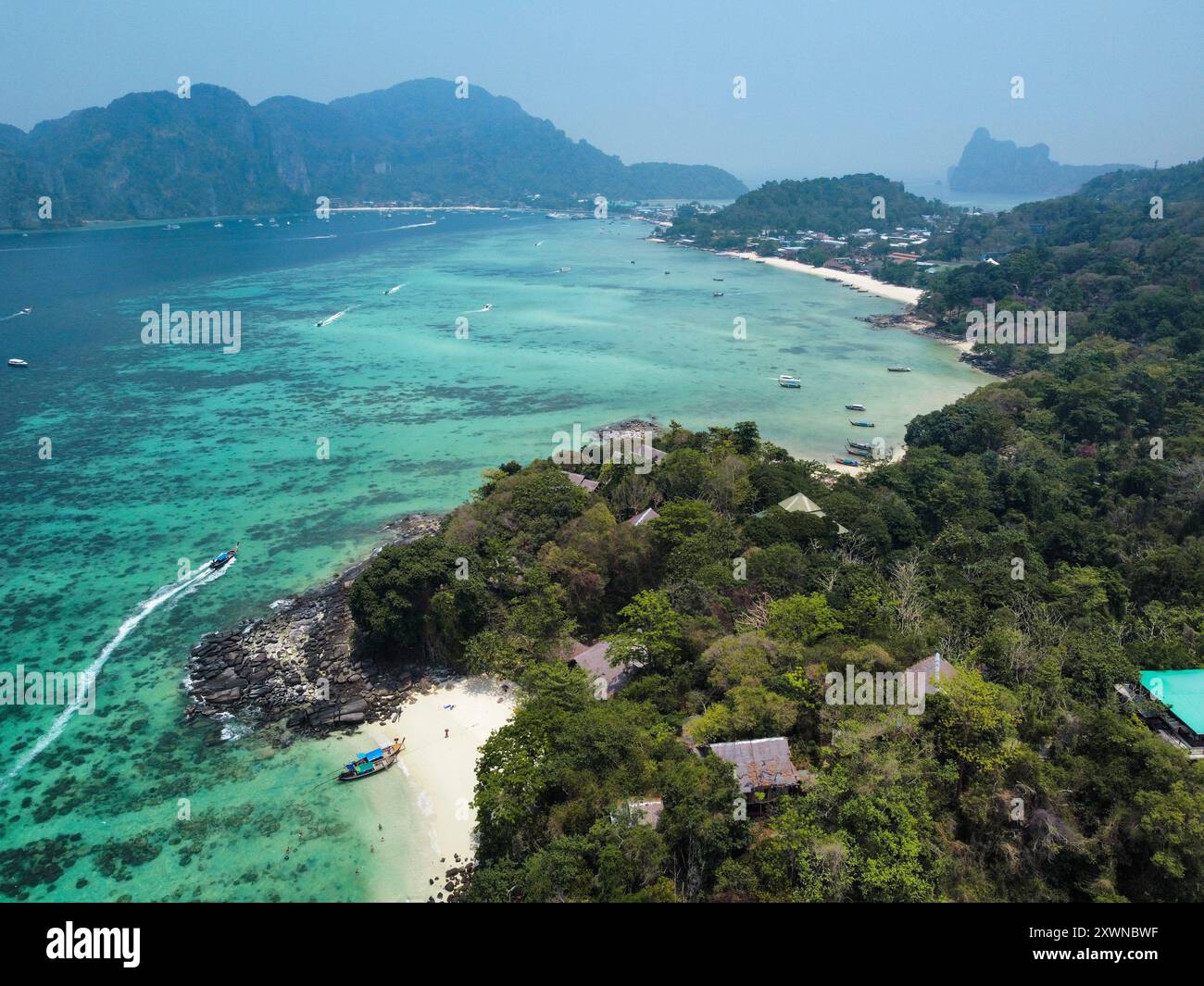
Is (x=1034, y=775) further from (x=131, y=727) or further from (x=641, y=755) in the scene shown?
(x=131, y=727)

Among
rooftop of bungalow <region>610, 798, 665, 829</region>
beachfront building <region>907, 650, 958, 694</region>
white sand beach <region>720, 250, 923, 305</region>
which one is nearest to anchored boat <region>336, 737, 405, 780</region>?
rooftop of bungalow <region>610, 798, 665, 829</region>

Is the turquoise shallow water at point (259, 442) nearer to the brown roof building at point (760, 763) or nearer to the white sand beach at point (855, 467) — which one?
the white sand beach at point (855, 467)

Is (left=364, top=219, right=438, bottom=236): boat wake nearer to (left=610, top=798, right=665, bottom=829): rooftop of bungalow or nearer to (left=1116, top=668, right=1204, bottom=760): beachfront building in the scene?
(left=610, top=798, right=665, bottom=829): rooftop of bungalow

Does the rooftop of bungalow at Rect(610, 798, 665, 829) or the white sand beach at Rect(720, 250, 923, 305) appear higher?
the white sand beach at Rect(720, 250, 923, 305)

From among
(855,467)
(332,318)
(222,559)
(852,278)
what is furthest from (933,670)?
→ (852,278)

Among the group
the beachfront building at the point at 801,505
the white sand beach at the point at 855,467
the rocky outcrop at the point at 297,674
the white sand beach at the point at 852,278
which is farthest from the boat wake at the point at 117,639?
the white sand beach at the point at 852,278

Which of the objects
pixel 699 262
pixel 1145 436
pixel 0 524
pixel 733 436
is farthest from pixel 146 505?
pixel 699 262

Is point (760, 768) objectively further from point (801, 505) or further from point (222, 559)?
point (222, 559)
